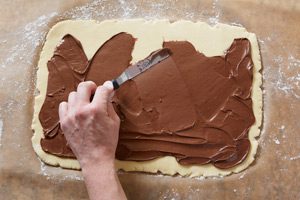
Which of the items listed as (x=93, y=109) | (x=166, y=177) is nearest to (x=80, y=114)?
(x=93, y=109)

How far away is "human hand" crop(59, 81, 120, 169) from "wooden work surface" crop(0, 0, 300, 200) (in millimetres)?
216

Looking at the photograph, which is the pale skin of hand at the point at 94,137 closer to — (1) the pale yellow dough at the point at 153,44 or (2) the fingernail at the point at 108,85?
(2) the fingernail at the point at 108,85

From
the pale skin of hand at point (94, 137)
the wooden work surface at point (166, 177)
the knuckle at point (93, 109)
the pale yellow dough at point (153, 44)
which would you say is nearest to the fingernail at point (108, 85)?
the pale skin of hand at point (94, 137)

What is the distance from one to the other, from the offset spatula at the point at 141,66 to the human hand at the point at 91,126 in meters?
0.07

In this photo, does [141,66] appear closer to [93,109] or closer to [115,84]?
[115,84]

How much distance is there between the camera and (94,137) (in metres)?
1.57

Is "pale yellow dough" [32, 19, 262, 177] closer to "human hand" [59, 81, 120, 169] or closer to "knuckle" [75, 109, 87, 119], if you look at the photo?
"human hand" [59, 81, 120, 169]

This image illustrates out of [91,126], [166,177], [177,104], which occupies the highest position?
[91,126]

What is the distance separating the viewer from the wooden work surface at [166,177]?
5.62ft

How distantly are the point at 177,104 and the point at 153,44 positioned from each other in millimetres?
298

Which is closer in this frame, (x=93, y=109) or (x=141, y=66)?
(x=93, y=109)

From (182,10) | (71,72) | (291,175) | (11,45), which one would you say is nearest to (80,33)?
(71,72)

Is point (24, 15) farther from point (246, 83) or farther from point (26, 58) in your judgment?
point (246, 83)

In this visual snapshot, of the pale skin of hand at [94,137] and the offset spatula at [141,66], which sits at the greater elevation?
the offset spatula at [141,66]
